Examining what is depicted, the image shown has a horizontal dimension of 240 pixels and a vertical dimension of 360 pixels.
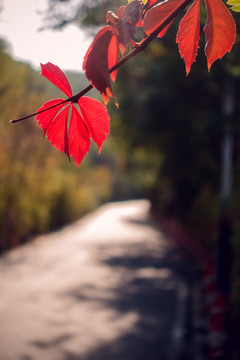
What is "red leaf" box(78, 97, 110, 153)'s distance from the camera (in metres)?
0.67

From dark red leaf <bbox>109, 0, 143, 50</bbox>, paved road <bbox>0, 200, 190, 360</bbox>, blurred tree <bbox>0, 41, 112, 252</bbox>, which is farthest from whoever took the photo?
blurred tree <bbox>0, 41, 112, 252</bbox>

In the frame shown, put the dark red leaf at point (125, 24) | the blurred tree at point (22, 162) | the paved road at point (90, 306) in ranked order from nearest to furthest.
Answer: the dark red leaf at point (125, 24) < the paved road at point (90, 306) < the blurred tree at point (22, 162)

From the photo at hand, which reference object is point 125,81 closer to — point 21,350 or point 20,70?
point 20,70

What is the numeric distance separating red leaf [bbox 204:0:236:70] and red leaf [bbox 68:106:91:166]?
0.80 feet

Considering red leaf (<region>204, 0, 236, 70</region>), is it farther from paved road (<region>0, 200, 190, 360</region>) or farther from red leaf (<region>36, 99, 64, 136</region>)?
paved road (<region>0, 200, 190, 360</region>)

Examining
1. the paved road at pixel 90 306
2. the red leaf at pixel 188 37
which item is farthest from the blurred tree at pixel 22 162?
the red leaf at pixel 188 37

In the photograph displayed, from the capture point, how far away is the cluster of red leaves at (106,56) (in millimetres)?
583

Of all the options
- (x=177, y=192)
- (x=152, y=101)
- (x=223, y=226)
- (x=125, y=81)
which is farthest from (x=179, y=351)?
(x=177, y=192)

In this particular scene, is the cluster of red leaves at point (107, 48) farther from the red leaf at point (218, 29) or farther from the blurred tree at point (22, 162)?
the blurred tree at point (22, 162)

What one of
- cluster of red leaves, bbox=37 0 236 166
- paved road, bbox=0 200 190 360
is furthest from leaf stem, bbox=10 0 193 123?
paved road, bbox=0 200 190 360

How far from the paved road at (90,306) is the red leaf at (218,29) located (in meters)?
5.44

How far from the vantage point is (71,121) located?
733mm

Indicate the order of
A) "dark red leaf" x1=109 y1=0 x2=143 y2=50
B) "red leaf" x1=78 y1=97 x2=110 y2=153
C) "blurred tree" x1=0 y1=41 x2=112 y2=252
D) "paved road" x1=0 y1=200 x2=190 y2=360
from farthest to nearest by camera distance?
"blurred tree" x1=0 y1=41 x2=112 y2=252
"paved road" x1=0 y1=200 x2=190 y2=360
"red leaf" x1=78 y1=97 x2=110 y2=153
"dark red leaf" x1=109 y1=0 x2=143 y2=50

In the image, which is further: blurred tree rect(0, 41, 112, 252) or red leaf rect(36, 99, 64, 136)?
blurred tree rect(0, 41, 112, 252)
